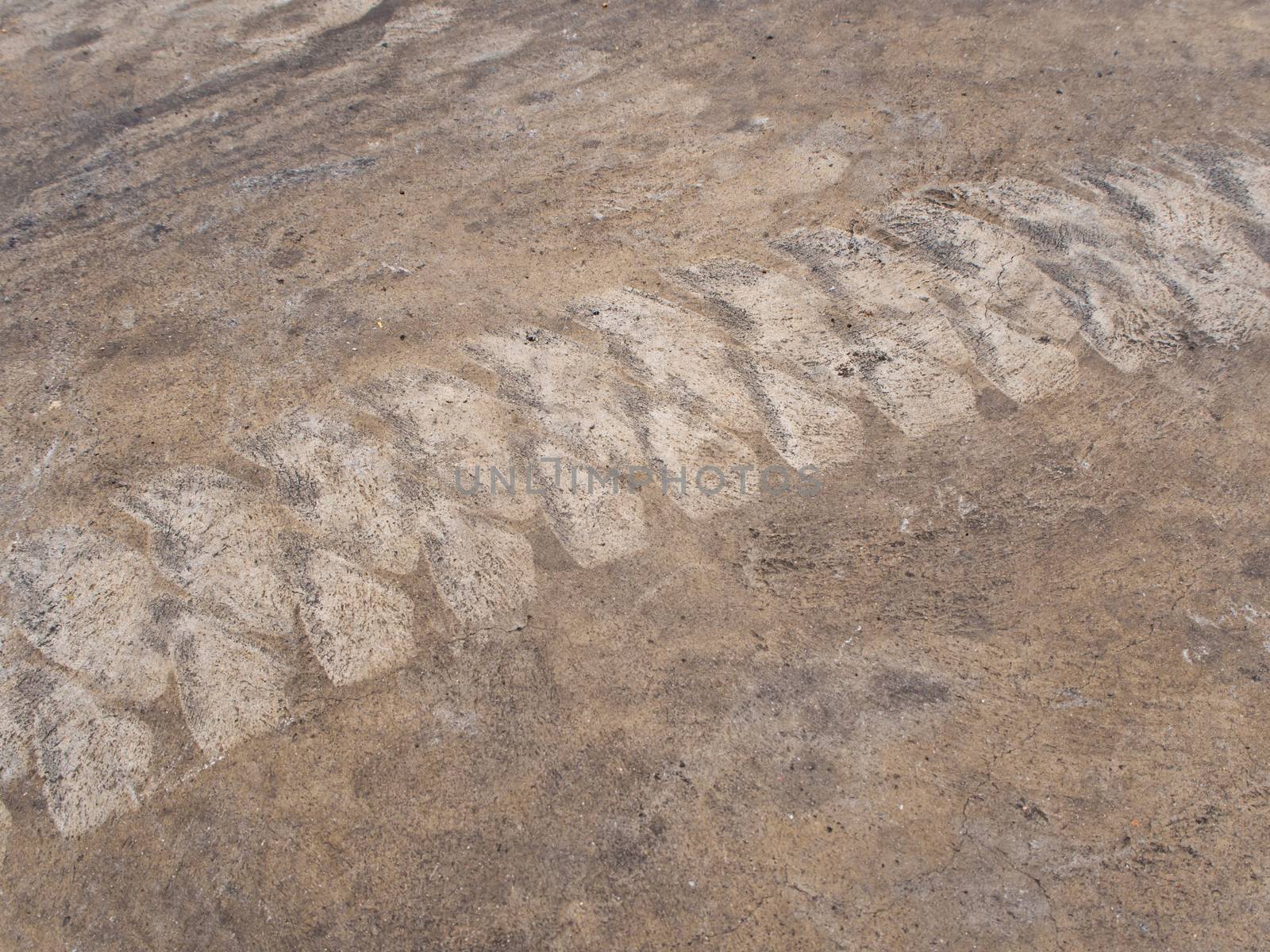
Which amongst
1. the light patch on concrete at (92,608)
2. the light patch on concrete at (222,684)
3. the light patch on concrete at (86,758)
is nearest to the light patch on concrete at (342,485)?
the light patch on concrete at (222,684)

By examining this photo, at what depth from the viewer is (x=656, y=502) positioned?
4.96 m

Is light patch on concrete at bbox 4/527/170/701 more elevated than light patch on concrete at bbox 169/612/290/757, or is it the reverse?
light patch on concrete at bbox 4/527/170/701

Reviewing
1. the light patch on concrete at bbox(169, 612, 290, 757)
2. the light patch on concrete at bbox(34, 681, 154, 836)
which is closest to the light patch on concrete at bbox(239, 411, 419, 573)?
the light patch on concrete at bbox(169, 612, 290, 757)

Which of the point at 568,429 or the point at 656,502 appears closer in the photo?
the point at 656,502

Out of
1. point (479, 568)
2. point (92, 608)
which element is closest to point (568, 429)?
point (479, 568)

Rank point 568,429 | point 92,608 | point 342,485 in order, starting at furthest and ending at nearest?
point 568,429 < point 342,485 < point 92,608

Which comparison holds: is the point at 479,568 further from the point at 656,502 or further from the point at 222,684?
Result: the point at 222,684

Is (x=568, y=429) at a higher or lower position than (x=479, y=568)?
higher

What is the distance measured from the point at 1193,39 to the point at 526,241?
6817 mm

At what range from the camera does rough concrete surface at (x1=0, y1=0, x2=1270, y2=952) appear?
12.5 feet

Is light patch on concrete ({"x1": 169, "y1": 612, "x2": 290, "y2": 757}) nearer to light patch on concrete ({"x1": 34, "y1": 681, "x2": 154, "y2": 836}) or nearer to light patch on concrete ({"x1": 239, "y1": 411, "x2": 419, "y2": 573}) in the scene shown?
light patch on concrete ({"x1": 34, "y1": 681, "x2": 154, "y2": 836})

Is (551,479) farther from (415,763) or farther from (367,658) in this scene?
(415,763)

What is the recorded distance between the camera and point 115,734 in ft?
14.0

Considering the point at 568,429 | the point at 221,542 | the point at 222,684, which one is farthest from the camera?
the point at 568,429
